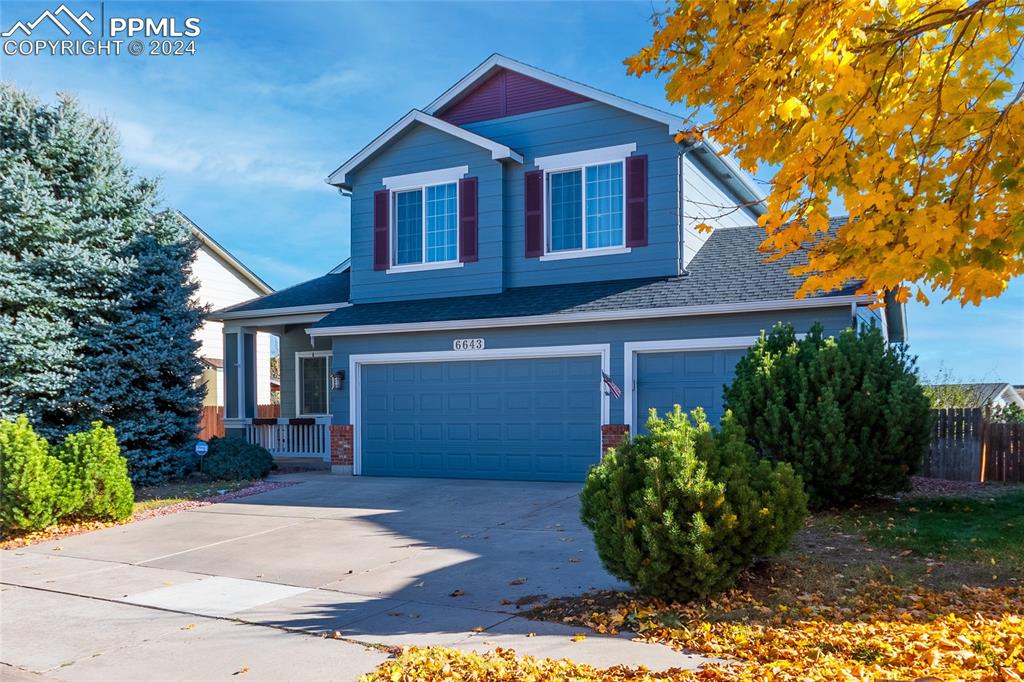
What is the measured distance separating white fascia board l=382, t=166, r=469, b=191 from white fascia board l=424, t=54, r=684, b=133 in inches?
59.7

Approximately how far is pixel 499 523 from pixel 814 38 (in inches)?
278

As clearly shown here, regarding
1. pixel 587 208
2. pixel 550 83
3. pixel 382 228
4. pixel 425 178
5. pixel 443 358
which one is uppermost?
pixel 550 83

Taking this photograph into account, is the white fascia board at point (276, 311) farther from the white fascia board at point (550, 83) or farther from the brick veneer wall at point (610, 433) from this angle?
the brick veneer wall at point (610, 433)

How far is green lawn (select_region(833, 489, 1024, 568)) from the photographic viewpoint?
8383mm

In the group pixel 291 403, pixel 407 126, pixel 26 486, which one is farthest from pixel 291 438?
pixel 26 486

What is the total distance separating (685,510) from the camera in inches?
262

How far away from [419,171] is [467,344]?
398cm

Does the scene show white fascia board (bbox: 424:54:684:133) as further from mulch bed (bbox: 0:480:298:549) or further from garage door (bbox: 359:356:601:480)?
mulch bed (bbox: 0:480:298:549)

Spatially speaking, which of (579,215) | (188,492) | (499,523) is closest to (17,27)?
(188,492)

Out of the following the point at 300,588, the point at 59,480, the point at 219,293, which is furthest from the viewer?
the point at 219,293

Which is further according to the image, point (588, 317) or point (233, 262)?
point (233, 262)

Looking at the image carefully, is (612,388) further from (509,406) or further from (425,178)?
(425,178)

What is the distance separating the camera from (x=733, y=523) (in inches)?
260

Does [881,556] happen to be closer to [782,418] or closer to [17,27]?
[782,418]
